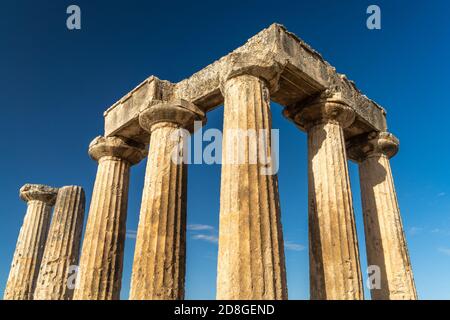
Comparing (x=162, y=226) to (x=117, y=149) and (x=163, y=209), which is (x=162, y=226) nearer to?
(x=163, y=209)

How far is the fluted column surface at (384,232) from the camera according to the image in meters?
16.5

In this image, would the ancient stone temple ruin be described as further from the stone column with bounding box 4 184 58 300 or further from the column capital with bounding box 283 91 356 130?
the stone column with bounding box 4 184 58 300

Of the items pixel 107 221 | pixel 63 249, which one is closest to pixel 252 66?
pixel 107 221

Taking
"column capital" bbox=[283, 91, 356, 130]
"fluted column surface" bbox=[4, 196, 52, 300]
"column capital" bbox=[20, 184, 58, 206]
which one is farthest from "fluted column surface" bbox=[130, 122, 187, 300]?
"fluted column surface" bbox=[4, 196, 52, 300]

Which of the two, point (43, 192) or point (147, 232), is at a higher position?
point (43, 192)

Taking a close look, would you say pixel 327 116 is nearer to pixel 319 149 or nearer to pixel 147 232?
pixel 319 149

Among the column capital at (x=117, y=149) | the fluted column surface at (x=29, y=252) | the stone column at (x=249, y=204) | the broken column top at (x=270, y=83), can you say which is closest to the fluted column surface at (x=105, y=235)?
the column capital at (x=117, y=149)

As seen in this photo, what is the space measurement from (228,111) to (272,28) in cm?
366

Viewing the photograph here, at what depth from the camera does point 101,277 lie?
56.7ft

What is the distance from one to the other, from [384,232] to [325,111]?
20.3 ft

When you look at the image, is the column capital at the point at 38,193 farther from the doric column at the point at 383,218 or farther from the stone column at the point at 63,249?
the doric column at the point at 383,218

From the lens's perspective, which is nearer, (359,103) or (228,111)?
(228,111)

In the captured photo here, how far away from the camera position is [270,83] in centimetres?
1420
